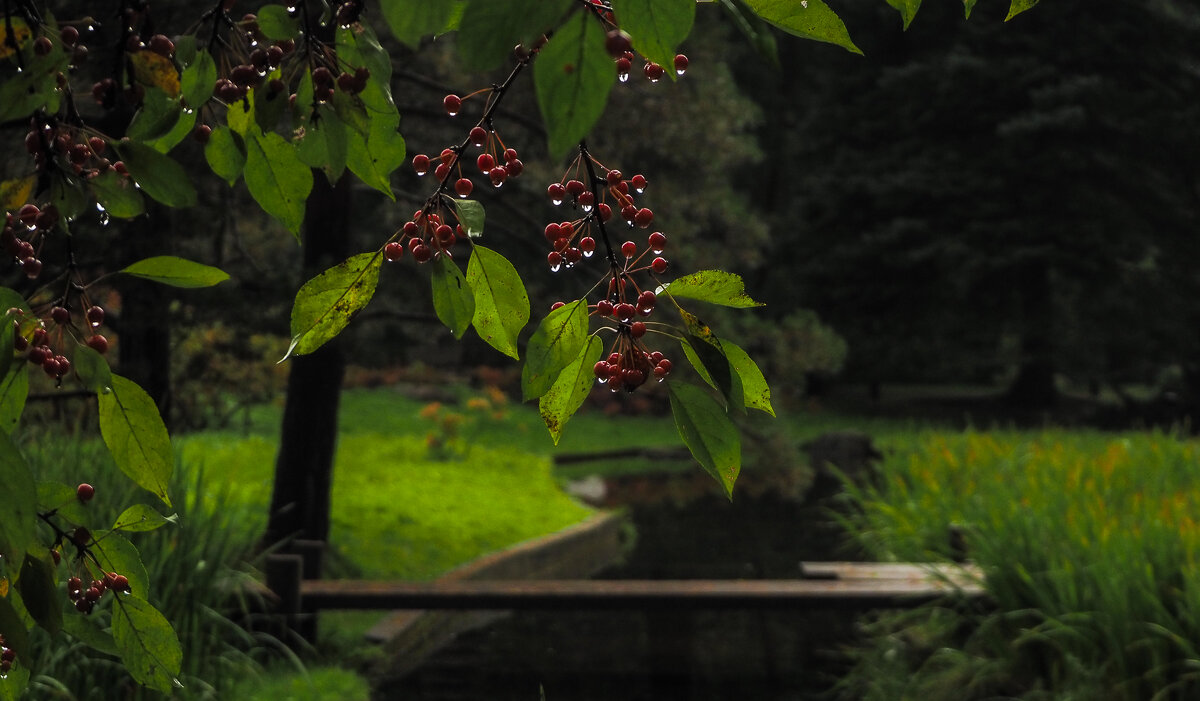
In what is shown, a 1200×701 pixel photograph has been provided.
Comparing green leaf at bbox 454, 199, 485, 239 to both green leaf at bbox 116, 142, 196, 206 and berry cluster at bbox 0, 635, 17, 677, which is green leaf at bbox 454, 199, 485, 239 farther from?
berry cluster at bbox 0, 635, 17, 677

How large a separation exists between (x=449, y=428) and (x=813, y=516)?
3904mm

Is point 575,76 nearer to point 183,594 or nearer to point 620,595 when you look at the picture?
point 183,594

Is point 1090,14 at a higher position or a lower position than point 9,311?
higher

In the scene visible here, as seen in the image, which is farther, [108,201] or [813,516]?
[813,516]

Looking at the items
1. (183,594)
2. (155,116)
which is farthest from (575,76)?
(183,594)

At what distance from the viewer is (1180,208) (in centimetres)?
1852

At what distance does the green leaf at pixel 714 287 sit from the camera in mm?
1084

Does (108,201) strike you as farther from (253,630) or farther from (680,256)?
(680,256)

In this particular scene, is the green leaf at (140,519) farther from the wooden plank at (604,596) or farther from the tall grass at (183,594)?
the wooden plank at (604,596)

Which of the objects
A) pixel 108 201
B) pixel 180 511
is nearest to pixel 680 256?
pixel 180 511

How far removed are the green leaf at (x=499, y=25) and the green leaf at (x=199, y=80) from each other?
43cm

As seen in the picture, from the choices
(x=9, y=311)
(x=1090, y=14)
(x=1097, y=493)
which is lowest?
(x=1097, y=493)

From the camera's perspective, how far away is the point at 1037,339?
63.5 feet

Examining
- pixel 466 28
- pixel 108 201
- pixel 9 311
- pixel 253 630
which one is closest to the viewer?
pixel 466 28
